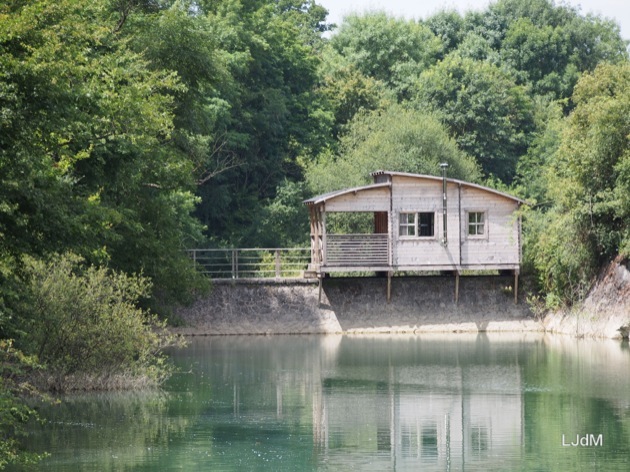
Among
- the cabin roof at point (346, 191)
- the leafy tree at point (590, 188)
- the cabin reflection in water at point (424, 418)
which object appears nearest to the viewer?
the cabin reflection in water at point (424, 418)

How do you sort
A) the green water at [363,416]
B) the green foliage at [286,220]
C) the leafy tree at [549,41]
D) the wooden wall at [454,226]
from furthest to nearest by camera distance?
the leafy tree at [549,41] < the green foliage at [286,220] < the wooden wall at [454,226] < the green water at [363,416]

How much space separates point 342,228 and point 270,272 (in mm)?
3313

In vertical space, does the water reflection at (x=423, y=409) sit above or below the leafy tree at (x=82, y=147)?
below

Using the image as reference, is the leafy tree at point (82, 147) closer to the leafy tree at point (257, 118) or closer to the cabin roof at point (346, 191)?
Result: the cabin roof at point (346, 191)

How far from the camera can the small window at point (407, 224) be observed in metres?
39.9

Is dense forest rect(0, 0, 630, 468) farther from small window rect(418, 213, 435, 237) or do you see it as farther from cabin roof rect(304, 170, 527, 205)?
small window rect(418, 213, 435, 237)

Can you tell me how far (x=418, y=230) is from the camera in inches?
1576

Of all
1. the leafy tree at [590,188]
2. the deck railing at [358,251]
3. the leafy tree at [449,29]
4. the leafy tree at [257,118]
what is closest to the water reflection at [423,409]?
the leafy tree at [590,188]

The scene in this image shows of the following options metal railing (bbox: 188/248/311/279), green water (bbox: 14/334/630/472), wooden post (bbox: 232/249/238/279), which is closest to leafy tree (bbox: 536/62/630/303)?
green water (bbox: 14/334/630/472)

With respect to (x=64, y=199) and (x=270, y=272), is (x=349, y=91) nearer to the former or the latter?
(x=270, y=272)

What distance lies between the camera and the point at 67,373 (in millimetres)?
23172

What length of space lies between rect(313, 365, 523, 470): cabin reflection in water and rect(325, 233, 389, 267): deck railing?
11.0 m

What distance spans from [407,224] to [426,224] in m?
1.00

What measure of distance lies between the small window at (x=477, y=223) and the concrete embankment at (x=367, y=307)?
141 centimetres
